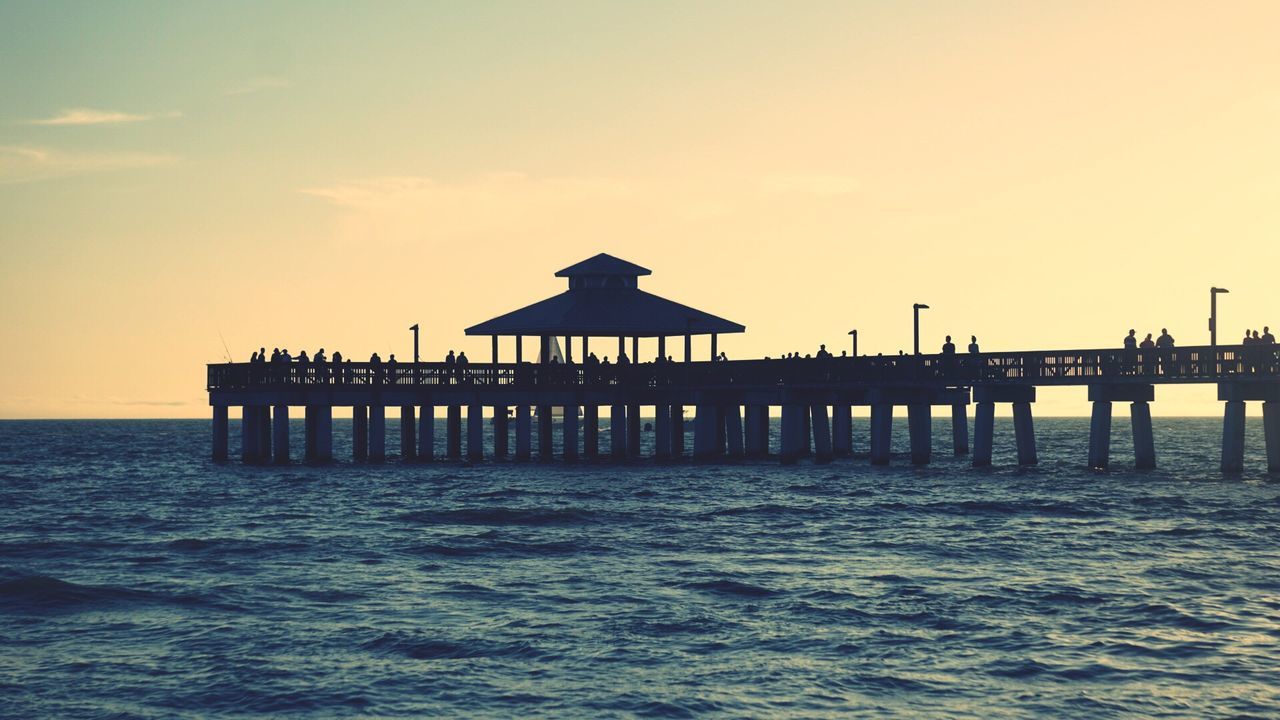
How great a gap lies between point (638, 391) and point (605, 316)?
327 centimetres

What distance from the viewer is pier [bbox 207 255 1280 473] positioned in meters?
50.8

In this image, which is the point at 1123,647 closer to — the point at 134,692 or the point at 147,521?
the point at 134,692

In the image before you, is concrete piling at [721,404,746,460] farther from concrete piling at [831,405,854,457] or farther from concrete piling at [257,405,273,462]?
concrete piling at [257,405,273,462]

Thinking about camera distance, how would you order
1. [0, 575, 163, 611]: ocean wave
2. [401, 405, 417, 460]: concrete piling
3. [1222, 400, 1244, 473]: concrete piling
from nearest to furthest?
[0, 575, 163, 611]: ocean wave → [1222, 400, 1244, 473]: concrete piling → [401, 405, 417, 460]: concrete piling

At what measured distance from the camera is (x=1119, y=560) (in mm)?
28969

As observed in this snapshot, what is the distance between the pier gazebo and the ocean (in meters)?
16.6

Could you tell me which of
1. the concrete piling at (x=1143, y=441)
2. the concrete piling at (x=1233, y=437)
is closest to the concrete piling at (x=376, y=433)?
the concrete piling at (x=1143, y=441)

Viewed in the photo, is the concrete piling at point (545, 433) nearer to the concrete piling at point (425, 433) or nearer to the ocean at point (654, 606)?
the concrete piling at point (425, 433)

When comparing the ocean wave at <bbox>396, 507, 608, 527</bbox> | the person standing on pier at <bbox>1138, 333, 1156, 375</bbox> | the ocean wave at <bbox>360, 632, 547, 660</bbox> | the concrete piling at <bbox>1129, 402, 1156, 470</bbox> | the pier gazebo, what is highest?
the pier gazebo

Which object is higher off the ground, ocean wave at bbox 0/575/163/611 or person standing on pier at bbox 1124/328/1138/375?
person standing on pier at bbox 1124/328/1138/375

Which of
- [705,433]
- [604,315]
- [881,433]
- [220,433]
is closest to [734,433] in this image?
[705,433]

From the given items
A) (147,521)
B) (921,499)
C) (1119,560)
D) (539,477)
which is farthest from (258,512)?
(1119,560)

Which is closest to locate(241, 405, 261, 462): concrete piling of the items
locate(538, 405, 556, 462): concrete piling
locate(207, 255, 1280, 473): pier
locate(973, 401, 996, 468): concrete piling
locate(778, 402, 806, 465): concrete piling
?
locate(207, 255, 1280, 473): pier

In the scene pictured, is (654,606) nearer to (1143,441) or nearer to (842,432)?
(1143,441)
